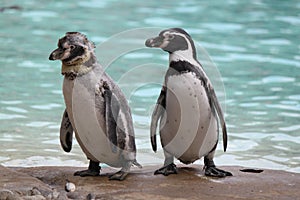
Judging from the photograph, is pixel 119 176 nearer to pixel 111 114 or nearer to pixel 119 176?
pixel 119 176

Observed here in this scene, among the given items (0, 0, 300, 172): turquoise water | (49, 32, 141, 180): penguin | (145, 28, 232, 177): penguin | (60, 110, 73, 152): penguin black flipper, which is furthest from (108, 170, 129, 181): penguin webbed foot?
(0, 0, 300, 172): turquoise water

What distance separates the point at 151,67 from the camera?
368 inches

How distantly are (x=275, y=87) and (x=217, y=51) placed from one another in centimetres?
178

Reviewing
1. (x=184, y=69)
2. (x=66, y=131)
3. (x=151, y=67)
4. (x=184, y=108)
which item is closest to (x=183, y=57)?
(x=184, y=69)

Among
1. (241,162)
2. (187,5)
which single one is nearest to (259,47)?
(187,5)

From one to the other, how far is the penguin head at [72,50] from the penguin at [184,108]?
0.35 m

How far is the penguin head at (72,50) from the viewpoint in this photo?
3.91 metres

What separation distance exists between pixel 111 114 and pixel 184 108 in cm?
38

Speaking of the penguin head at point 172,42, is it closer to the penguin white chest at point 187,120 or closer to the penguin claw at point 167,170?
the penguin white chest at point 187,120

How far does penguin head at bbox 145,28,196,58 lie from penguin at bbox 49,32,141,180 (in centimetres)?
32

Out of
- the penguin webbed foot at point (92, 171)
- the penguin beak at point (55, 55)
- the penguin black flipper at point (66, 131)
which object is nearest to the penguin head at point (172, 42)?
the penguin beak at point (55, 55)

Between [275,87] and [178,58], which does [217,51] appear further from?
[178,58]

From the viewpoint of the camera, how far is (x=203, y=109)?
4098 millimetres

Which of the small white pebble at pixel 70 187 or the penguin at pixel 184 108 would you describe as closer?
the small white pebble at pixel 70 187
